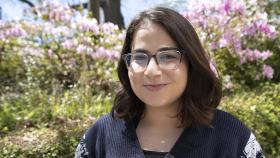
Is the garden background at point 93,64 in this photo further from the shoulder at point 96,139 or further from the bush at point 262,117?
the shoulder at point 96,139

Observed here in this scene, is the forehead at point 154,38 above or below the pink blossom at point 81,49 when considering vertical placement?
above

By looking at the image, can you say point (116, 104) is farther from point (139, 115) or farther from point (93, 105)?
point (93, 105)

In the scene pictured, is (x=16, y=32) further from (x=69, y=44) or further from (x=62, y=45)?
(x=69, y=44)

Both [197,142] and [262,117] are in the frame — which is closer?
[197,142]

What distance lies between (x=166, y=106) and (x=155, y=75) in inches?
8.6

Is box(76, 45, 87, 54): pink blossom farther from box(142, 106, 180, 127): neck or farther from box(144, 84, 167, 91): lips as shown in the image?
box(144, 84, 167, 91): lips

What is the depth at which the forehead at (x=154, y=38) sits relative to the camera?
200 centimetres

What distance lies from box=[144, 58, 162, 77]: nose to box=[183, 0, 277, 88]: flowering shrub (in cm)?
495

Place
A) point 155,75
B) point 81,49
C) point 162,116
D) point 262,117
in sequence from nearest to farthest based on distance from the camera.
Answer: point 155,75
point 162,116
point 262,117
point 81,49

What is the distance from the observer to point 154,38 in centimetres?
200

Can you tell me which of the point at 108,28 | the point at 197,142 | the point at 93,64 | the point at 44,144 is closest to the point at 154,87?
the point at 197,142

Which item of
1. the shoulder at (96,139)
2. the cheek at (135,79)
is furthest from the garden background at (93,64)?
the cheek at (135,79)

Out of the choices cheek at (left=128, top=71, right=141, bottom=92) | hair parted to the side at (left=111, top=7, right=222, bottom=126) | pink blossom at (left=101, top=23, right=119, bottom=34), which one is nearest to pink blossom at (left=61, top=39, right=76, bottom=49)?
pink blossom at (left=101, top=23, right=119, bottom=34)

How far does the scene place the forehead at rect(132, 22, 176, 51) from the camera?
200 centimetres
